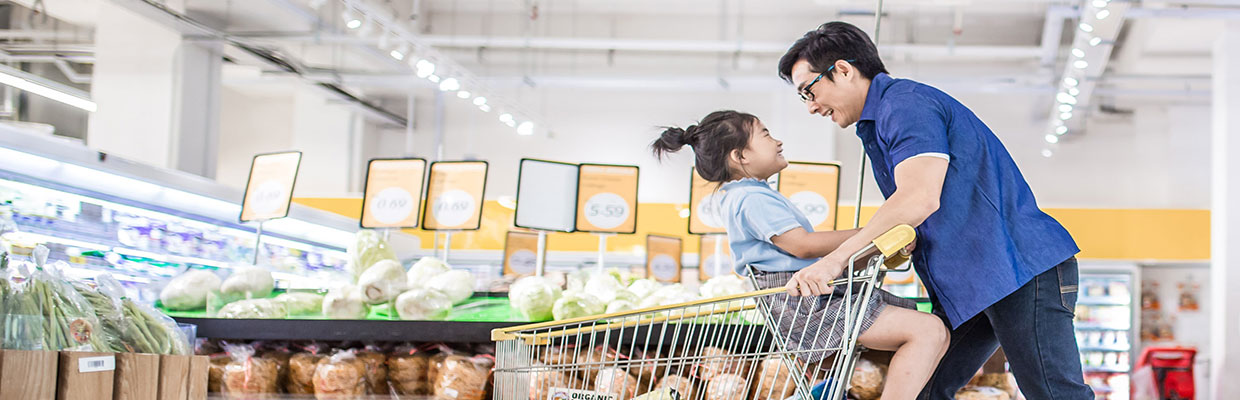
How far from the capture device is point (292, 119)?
44.1 feet

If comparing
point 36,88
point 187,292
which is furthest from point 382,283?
point 36,88

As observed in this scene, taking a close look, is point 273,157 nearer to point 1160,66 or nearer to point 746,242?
point 746,242

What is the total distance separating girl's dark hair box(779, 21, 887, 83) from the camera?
204 centimetres

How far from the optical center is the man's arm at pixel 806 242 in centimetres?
213

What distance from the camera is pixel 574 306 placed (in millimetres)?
3375

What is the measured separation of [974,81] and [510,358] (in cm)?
858

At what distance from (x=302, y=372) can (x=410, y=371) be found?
35cm

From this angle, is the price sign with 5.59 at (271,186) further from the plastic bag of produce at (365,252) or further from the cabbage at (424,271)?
the cabbage at (424,271)

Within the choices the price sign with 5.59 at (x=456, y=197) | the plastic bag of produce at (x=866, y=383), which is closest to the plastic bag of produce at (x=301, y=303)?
the price sign with 5.59 at (x=456, y=197)

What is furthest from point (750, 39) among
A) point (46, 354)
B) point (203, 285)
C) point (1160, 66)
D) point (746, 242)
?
point (46, 354)

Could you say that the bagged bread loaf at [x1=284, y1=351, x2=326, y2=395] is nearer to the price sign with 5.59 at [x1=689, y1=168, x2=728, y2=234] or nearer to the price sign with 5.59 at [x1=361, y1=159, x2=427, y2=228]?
the price sign with 5.59 at [x1=361, y1=159, x2=427, y2=228]

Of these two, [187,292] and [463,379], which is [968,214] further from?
[187,292]

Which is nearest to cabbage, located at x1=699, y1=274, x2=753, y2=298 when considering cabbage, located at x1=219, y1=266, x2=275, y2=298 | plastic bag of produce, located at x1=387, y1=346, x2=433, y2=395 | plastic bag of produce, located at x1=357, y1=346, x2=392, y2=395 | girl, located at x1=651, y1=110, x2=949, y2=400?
plastic bag of produce, located at x1=387, y1=346, x2=433, y2=395

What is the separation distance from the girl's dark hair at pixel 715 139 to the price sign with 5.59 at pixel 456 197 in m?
2.32
